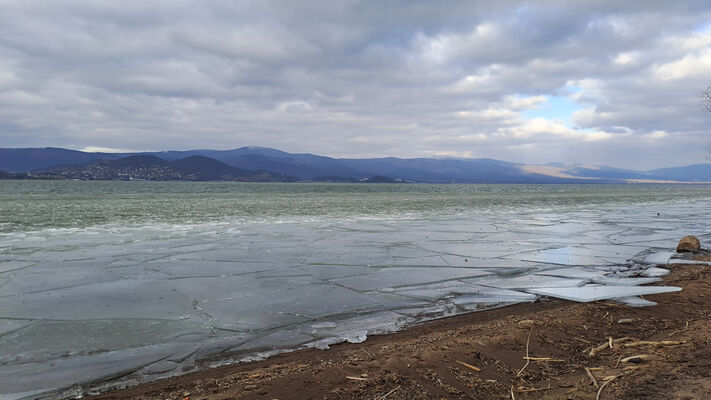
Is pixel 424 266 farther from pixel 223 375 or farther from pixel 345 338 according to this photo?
pixel 223 375

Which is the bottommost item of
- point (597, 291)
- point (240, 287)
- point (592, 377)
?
point (240, 287)

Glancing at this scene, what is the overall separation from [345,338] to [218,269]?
17.7 ft

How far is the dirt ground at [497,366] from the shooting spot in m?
3.72

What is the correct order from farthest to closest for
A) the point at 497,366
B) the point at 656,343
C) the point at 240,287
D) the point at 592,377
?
the point at 240,287, the point at 656,343, the point at 497,366, the point at 592,377

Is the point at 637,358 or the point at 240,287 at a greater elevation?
the point at 637,358

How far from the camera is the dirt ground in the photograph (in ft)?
12.2

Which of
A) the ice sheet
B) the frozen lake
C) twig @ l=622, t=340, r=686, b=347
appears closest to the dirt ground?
twig @ l=622, t=340, r=686, b=347

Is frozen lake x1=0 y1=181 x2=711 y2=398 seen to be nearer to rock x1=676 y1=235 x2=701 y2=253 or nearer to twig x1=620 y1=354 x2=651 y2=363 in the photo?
rock x1=676 y1=235 x2=701 y2=253

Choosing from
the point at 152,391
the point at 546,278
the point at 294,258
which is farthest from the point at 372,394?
the point at 294,258

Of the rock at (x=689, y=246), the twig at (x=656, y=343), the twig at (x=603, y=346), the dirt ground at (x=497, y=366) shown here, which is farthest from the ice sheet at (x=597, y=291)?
the rock at (x=689, y=246)

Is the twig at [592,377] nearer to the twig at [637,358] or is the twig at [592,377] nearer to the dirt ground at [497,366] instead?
the dirt ground at [497,366]

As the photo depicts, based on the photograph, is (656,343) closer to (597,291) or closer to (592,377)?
(592,377)

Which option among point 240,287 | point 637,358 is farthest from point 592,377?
point 240,287

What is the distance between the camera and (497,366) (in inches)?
169
